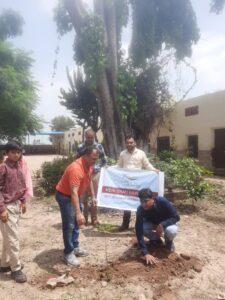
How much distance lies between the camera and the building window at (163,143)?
18.5 meters

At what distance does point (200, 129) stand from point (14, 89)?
10238mm

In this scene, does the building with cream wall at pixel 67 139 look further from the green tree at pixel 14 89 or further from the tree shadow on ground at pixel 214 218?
the tree shadow on ground at pixel 214 218

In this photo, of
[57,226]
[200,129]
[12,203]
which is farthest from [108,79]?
[12,203]

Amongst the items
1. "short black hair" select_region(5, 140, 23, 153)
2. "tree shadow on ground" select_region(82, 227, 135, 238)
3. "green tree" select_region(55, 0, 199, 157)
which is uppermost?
"green tree" select_region(55, 0, 199, 157)

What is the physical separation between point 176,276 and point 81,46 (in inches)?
331

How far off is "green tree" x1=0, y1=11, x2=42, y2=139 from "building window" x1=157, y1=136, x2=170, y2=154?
25.3 feet

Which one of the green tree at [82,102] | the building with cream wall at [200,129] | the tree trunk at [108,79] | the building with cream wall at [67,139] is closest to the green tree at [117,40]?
the tree trunk at [108,79]

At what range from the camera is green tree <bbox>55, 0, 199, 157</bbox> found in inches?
424

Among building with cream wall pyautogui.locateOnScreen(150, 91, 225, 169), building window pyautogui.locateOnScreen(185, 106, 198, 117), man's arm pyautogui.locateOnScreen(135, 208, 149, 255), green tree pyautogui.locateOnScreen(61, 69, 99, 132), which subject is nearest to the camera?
man's arm pyautogui.locateOnScreen(135, 208, 149, 255)

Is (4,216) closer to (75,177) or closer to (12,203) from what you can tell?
(12,203)

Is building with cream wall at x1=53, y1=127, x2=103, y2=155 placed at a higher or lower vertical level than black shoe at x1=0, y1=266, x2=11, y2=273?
higher

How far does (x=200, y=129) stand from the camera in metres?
15.8

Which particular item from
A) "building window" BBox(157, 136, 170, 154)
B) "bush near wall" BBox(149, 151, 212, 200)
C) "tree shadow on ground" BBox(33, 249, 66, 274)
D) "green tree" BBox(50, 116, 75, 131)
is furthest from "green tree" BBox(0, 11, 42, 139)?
"green tree" BBox(50, 116, 75, 131)

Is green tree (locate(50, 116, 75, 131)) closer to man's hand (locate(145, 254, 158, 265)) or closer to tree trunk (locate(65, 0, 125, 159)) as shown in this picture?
tree trunk (locate(65, 0, 125, 159))
